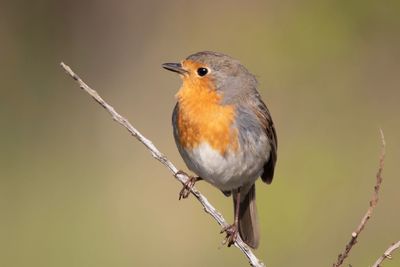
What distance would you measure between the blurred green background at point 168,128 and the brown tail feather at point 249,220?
120 centimetres

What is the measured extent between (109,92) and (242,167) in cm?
413

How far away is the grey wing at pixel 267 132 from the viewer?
16.9 ft

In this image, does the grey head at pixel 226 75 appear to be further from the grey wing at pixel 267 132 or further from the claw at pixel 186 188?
the claw at pixel 186 188

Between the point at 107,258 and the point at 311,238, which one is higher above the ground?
the point at 107,258

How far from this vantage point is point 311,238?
727 cm

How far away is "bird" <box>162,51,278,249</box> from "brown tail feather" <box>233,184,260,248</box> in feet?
1.81

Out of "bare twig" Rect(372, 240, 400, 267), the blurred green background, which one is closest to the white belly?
"bare twig" Rect(372, 240, 400, 267)

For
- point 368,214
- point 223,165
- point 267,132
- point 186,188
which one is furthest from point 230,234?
point 368,214

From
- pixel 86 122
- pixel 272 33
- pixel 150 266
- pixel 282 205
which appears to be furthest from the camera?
pixel 272 33

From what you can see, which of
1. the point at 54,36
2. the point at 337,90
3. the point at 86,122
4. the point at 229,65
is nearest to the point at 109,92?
the point at 86,122

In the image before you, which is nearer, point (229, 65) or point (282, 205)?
point (229, 65)

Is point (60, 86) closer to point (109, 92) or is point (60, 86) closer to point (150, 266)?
point (109, 92)

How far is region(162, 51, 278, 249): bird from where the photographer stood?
485 centimetres

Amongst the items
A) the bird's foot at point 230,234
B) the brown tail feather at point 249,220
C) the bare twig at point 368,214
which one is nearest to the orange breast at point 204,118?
the bird's foot at point 230,234
